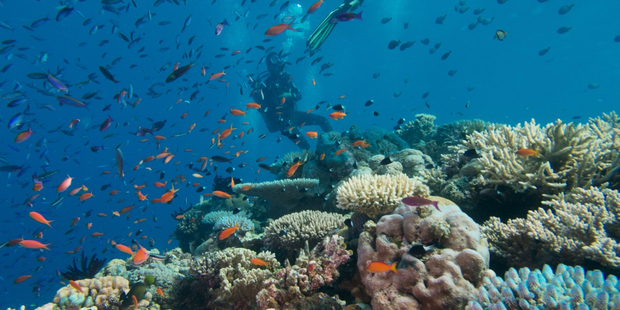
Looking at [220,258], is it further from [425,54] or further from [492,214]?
[425,54]

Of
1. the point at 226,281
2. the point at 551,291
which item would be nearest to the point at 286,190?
the point at 226,281

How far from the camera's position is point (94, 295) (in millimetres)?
4223

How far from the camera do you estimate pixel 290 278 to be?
10.7ft

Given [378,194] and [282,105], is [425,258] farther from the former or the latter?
[282,105]

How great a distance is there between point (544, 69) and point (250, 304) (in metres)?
106

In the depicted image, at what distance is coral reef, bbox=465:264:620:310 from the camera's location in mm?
1680

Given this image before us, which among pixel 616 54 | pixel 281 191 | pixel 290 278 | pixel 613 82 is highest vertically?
pixel 290 278

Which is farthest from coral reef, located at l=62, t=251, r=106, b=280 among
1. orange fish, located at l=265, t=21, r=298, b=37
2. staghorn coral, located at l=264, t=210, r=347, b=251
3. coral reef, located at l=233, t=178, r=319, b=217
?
orange fish, located at l=265, t=21, r=298, b=37

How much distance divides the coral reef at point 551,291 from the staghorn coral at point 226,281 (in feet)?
9.01

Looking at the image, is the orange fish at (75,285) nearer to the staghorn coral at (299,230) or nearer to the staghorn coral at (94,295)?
the staghorn coral at (94,295)

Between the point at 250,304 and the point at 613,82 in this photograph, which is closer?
the point at 250,304

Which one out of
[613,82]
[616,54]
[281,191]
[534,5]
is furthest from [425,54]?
[281,191]

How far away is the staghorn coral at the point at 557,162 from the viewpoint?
A: 3.75 metres

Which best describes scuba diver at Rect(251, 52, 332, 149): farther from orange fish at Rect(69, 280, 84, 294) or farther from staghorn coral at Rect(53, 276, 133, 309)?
orange fish at Rect(69, 280, 84, 294)
